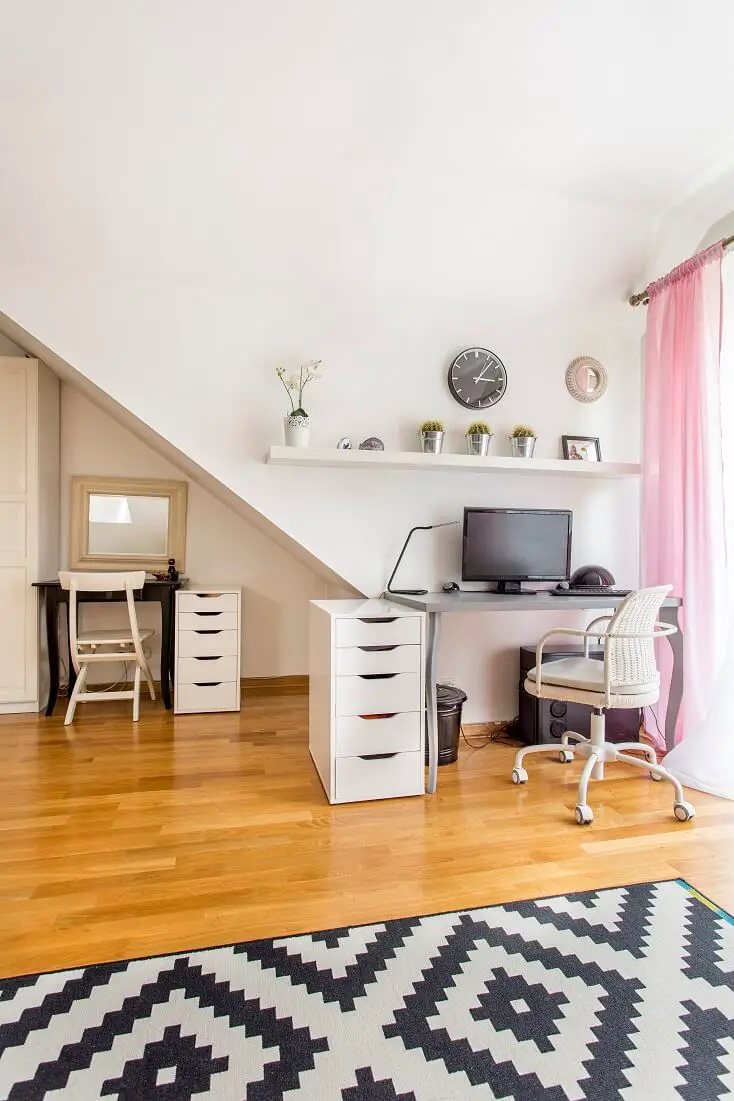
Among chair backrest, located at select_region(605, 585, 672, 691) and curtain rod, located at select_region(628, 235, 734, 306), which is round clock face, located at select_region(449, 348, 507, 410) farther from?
chair backrest, located at select_region(605, 585, 672, 691)

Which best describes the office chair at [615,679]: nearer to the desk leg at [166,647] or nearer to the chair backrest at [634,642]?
the chair backrest at [634,642]

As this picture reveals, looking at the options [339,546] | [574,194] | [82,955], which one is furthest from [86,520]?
[574,194]

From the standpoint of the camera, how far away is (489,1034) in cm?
127

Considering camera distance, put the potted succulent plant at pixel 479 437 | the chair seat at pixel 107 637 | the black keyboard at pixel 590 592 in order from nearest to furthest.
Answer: the black keyboard at pixel 590 592 → the potted succulent plant at pixel 479 437 → the chair seat at pixel 107 637

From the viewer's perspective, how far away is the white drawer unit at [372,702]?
7.97ft

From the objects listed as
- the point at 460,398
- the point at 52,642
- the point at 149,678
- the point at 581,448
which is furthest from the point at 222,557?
the point at 581,448

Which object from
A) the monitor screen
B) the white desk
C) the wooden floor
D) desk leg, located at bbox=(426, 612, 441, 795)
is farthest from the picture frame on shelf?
the wooden floor

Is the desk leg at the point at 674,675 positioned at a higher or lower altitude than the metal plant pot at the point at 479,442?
lower

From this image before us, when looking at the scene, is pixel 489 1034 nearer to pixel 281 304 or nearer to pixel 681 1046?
pixel 681 1046

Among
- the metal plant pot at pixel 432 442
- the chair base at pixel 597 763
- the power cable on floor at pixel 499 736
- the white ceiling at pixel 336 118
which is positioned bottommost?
the power cable on floor at pixel 499 736

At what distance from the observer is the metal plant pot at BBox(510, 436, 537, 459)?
313 cm

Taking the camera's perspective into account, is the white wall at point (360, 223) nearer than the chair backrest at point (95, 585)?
Yes

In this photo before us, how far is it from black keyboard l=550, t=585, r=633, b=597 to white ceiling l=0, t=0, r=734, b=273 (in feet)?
5.54

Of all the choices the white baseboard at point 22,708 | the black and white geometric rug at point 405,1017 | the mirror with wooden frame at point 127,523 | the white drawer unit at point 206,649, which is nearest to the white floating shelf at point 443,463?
the white drawer unit at point 206,649
